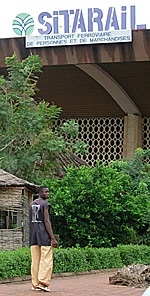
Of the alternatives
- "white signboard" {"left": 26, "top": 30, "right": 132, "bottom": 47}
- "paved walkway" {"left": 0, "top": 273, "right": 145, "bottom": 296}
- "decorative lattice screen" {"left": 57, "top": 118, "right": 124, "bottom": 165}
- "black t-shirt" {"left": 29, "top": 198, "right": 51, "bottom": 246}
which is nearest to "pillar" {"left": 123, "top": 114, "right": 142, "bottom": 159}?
"decorative lattice screen" {"left": 57, "top": 118, "right": 124, "bottom": 165}

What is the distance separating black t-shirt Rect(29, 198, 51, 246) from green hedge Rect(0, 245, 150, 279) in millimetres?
1386

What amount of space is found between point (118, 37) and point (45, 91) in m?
5.12

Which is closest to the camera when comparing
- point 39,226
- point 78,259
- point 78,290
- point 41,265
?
point 41,265

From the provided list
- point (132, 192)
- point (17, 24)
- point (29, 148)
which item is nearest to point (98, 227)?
point (132, 192)

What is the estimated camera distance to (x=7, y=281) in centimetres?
916

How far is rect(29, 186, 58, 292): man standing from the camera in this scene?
776cm

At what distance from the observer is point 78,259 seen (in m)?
11.6

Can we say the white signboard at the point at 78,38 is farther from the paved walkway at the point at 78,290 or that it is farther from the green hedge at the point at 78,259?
the paved walkway at the point at 78,290

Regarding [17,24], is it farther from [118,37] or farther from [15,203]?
[15,203]

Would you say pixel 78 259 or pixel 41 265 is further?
pixel 78 259

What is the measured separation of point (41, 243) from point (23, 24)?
14.1 meters

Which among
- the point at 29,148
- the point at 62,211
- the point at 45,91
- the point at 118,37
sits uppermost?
the point at 118,37

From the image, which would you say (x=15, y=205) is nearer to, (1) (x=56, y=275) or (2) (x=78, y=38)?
(1) (x=56, y=275)

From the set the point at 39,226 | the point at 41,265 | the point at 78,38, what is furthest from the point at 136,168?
the point at 41,265
